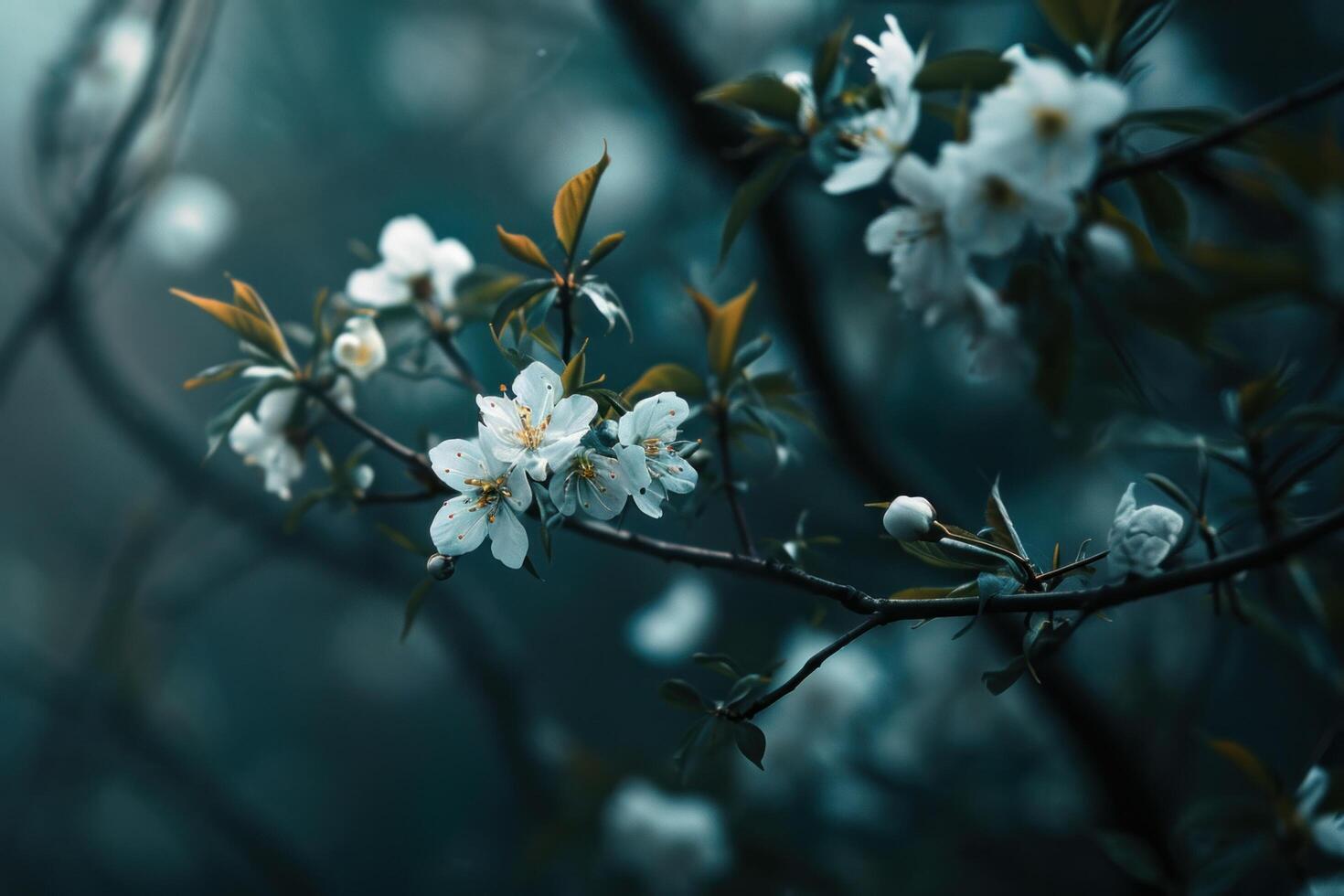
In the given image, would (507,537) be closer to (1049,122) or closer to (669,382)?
(669,382)

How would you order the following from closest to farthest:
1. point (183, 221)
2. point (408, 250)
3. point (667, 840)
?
point (408, 250), point (667, 840), point (183, 221)

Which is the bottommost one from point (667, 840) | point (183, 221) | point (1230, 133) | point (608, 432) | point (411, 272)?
point (667, 840)

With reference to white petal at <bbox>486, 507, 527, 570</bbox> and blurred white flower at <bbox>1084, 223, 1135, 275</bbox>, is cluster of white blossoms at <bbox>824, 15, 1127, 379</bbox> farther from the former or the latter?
white petal at <bbox>486, 507, 527, 570</bbox>

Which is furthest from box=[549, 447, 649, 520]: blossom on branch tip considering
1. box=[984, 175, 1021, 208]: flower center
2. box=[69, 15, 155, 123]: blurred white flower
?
box=[69, 15, 155, 123]: blurred white flower

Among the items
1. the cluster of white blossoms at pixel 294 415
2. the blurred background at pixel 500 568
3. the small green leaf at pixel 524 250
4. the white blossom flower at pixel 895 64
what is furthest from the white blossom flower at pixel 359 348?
the white blossom flower at pixel 895 64

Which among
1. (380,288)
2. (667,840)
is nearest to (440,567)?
(380,288)
